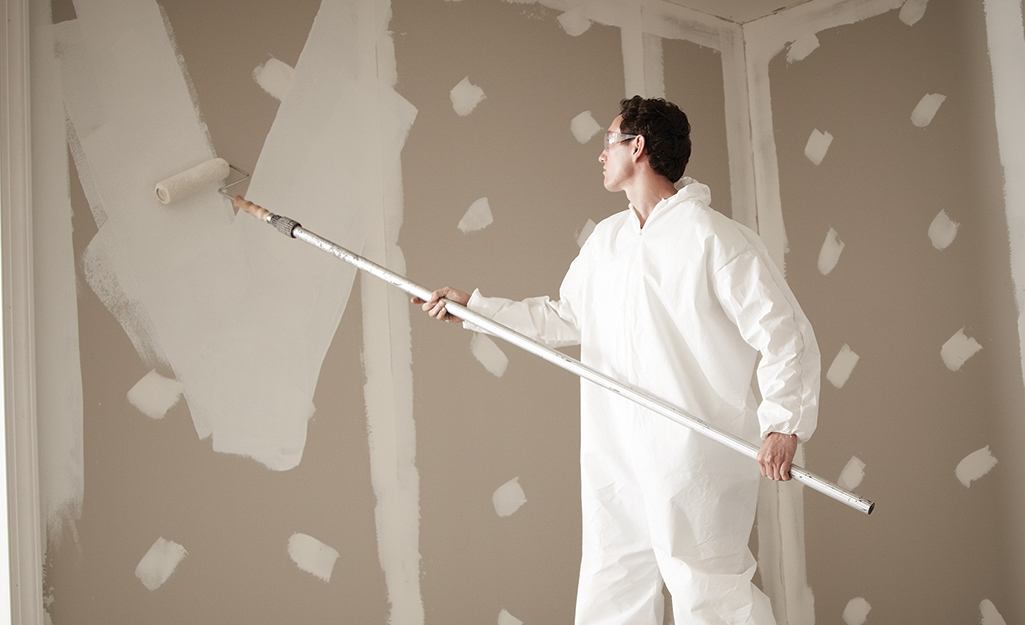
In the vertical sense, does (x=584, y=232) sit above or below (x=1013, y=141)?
below

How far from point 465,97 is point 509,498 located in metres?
1.12

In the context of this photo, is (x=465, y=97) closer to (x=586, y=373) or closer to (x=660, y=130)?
(x=660, y=130)

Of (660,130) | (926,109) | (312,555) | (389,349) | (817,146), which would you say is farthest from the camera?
(817,146)

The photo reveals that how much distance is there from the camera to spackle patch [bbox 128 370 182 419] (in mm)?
1684

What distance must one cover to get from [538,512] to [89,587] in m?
1.13

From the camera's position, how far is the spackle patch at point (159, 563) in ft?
5.46

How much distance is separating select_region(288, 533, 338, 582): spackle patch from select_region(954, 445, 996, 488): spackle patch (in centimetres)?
179

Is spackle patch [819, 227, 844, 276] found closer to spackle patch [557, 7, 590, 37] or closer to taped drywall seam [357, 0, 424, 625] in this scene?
spackle patch [557, 7, 590, 37]

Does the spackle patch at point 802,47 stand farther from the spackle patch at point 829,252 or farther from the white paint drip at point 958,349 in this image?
the white paint drip at point 958,349

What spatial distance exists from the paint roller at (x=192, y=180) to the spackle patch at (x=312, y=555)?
82 cm

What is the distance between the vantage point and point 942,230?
7.66 ft

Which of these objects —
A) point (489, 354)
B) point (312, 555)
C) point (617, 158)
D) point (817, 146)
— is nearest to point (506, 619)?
point (312, 555)

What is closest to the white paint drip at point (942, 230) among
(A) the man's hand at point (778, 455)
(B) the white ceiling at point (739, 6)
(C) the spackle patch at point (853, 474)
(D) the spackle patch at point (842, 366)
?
(D) the spackle patch at point (842, 366)

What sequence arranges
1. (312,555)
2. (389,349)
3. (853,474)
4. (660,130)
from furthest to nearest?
(853,474) < (389,349) < (312,555) < (660,130)
